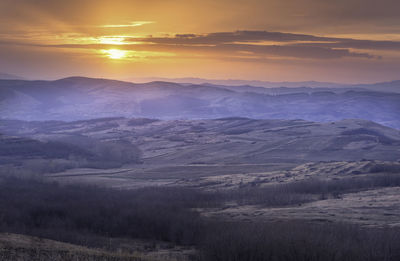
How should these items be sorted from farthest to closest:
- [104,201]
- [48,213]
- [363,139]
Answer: [363,139] → [104,201] → [48,213]

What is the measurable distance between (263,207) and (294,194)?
12.3 metres

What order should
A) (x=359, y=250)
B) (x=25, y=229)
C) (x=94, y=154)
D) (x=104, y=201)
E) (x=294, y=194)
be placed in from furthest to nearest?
(x=94, y=154) < (x=294, y=194) < (x=104, y=201) < (x=25, y=229) < (x=359, y=250)

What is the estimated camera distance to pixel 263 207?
7394 centimetres

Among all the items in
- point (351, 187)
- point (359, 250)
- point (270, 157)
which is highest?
point (270, 157)

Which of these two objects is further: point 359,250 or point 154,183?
point 154,183

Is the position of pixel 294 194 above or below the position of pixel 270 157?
below

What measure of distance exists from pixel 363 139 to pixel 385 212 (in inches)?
4960

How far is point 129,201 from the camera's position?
245ft

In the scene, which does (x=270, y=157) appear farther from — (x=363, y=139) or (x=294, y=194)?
(x=294, y=194)

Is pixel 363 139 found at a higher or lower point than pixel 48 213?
higher

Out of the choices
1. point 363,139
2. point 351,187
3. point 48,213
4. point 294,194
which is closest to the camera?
point 48,213

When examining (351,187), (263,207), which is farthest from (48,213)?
(351,187)

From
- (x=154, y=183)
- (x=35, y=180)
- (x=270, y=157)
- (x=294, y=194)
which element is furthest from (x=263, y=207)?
(x=270, y=157)

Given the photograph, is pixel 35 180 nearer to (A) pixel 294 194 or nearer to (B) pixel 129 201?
(B) pixel 129 201
